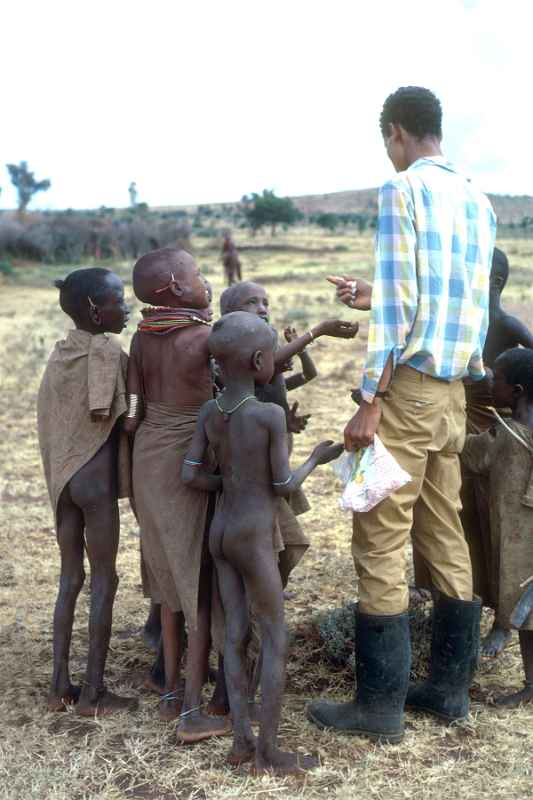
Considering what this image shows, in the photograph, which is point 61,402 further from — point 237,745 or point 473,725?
point 473,725

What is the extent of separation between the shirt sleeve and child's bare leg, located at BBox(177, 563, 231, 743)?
1044 mm

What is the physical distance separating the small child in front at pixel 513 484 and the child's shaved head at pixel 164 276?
1.25 metres

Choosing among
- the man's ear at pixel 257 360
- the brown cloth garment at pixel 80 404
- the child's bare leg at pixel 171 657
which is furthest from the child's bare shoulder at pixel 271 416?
the child's bare leg at pixel 171 657

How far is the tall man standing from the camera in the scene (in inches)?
120

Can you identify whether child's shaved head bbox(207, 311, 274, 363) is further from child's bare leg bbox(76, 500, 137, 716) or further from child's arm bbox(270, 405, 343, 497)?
child's bare leg bbox(76, 500, 137, 716)

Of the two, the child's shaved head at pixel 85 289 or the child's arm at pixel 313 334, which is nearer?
the child's arm at pixel 313 334

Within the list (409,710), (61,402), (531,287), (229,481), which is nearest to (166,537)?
(229,481)

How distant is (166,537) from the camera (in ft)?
10.6

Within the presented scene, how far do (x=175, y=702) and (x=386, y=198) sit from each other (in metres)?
2.00

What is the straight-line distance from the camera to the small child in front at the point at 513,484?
11.5ft

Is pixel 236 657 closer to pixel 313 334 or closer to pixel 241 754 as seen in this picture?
pixel 241 754

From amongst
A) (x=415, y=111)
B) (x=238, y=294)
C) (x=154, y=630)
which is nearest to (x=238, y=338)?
(x=238, y=294)

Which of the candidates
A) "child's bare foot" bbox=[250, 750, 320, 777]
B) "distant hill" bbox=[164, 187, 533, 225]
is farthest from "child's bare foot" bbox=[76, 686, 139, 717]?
"distant hill" bbox=[164, 187, 533, 225]

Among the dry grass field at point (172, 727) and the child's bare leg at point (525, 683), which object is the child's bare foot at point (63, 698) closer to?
the dry grass field at point (172, 727)
